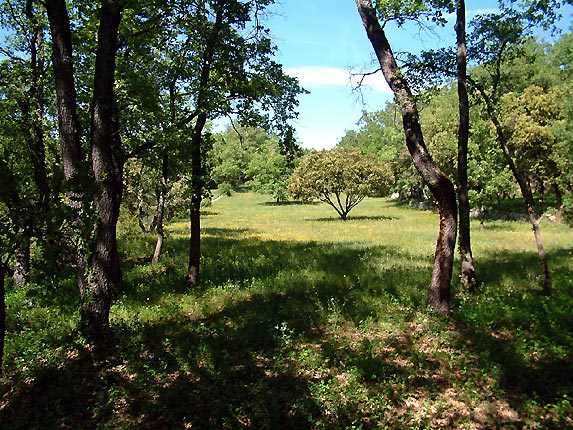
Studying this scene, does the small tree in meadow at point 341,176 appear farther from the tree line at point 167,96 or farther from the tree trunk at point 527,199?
the tree trunk at point 527,199

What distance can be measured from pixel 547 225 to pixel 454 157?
915cm

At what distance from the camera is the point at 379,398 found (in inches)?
247

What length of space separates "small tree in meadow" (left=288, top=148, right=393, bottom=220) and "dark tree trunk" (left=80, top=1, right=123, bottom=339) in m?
30.8

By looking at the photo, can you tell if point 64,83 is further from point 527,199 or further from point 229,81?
point 527,199

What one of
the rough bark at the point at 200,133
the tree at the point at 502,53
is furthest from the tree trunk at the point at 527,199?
the rough bark at the point at 200,133

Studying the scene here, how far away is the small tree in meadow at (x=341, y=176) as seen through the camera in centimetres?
3784

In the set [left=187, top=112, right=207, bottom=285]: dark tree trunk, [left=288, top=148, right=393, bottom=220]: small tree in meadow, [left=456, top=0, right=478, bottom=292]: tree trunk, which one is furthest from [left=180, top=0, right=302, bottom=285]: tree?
[left=288, top=148, right=393, bottom=220]: small tree in meadow

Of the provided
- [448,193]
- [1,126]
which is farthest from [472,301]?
[1,126]

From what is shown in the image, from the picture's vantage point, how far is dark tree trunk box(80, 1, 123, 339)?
8.04 metres

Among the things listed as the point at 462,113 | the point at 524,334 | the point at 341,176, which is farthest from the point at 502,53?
the point at 341,176

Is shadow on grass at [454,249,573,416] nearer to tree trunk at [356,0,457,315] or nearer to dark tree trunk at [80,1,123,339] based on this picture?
tree trunk at [356,0,457,315]

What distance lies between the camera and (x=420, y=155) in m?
8.80

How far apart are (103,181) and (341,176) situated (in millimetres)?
31734

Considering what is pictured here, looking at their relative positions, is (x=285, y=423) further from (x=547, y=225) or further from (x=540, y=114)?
(x=540, y=114)
